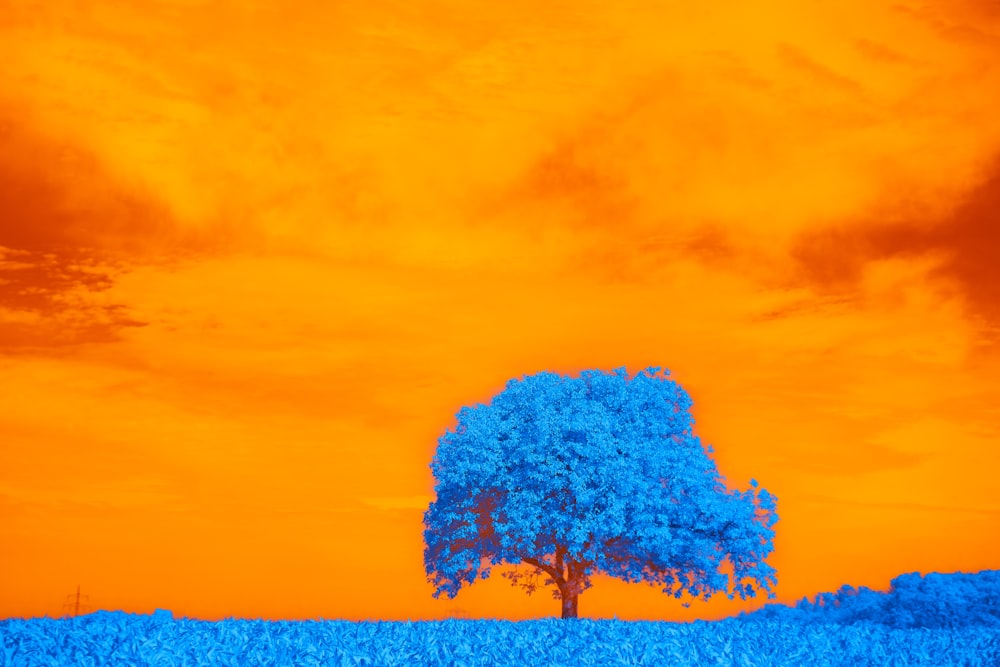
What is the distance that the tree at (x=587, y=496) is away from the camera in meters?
34.8

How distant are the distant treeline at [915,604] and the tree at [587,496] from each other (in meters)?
4.65

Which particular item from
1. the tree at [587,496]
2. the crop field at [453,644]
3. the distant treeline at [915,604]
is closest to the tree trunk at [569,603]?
the tree at [587,496]

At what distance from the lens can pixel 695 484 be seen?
119 feet

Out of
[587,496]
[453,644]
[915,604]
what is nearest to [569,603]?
[587,496]

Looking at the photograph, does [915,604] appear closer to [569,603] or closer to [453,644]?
[569,603]

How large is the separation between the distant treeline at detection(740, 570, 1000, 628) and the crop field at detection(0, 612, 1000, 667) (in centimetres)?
1491

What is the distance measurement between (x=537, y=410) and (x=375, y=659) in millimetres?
20960

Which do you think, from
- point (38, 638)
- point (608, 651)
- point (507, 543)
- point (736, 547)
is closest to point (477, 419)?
point (507, 543)

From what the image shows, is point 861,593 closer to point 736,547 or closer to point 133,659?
point 736,547

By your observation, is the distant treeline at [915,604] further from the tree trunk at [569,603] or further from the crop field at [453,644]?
the crop field at [453,644]

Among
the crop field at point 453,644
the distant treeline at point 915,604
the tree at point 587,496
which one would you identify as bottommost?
the crop field at point 453,644

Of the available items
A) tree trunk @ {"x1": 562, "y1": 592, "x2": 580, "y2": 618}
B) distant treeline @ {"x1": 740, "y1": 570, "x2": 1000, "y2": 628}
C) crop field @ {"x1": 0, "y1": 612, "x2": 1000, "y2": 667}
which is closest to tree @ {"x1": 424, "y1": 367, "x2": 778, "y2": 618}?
tree trunk @ {"x1": 562, "y1": 592, "x2": 580, "y2": 618}

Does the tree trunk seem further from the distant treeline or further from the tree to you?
the distant treeline

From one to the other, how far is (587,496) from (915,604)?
13.0 metres
